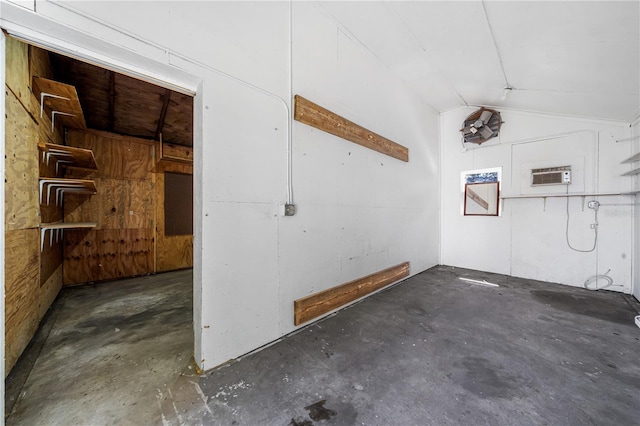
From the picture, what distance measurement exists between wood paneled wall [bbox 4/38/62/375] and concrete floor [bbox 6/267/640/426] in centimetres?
30

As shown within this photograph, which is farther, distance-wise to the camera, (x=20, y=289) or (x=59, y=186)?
(x=59, y=186)

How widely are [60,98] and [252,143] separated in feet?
7.70

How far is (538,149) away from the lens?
4211 millimetres

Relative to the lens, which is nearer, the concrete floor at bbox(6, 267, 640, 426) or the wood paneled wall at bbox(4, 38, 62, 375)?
the concrete floor at bbox(6, 267, 640, 426)

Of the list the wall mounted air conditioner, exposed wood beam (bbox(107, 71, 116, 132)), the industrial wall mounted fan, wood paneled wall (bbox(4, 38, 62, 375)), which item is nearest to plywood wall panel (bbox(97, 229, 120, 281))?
wood paneled wall (bbox(4, 38, 62, 375))

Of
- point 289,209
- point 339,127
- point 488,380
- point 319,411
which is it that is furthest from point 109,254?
point 488,380

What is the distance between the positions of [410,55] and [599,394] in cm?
392

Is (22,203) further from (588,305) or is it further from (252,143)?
(588,305)

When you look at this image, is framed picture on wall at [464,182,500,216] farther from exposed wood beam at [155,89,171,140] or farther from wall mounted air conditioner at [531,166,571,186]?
exposed wood beam at [155,89,171,140]

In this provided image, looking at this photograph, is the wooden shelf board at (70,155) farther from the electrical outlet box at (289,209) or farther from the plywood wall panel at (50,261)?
the electrical outlet box at (289,209)

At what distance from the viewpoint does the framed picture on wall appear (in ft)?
15.3

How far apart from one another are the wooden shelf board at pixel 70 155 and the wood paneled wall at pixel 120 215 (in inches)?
20.1

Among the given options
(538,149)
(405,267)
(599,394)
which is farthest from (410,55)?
(599,394)

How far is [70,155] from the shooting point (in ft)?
9.30
